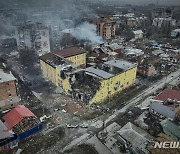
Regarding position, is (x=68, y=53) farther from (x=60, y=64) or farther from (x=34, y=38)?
(x=34, y=38)

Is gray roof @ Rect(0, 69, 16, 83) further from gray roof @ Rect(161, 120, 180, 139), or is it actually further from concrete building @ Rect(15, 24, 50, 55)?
concrete building @ Rect(15, 24, 50, 55)

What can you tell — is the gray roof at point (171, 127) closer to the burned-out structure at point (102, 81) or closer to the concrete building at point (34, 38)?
the burned-out structure at point (102, 81)

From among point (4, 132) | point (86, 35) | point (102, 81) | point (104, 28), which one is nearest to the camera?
point (4, 132)

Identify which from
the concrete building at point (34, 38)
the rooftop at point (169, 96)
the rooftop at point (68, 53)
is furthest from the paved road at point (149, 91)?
the concrete building at point (34, 38)

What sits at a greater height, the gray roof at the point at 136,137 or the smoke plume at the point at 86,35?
the smoke plume at the point at 86,35

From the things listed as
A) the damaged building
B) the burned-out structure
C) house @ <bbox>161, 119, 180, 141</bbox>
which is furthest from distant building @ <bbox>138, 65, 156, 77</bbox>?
house @ <bbox>161, 119, 180, 141</bbox>

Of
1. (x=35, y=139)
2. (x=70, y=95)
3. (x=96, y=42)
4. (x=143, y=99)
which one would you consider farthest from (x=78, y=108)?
(x=96, y=42)

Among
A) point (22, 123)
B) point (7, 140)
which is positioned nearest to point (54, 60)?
point (22, 123)
